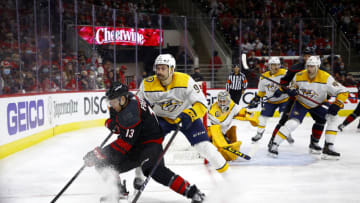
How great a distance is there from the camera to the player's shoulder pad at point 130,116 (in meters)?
3.08

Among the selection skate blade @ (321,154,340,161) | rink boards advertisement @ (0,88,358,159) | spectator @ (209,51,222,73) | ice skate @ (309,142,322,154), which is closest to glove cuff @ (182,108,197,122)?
rink boards advertisement @ (0,88,358,159)

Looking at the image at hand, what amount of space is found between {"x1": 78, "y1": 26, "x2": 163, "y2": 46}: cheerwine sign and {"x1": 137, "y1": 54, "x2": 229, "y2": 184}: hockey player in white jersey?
238 inches

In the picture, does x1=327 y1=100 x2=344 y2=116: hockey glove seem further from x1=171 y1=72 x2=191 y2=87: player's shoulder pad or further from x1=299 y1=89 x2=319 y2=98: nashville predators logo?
x1=171 y1=72 x2=191 y2=87: player's shoulder pad

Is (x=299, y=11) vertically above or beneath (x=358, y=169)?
above

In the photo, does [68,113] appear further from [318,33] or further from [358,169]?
[318,33]

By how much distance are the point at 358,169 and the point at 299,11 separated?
11.7 metres

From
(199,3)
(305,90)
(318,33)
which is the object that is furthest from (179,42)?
(305,90)

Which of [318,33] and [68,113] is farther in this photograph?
[318,33]

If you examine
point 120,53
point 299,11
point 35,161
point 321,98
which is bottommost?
point 35,161

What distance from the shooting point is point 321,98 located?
18.9ft

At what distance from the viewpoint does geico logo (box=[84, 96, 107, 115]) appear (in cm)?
942

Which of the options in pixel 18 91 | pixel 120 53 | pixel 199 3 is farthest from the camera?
pixel 199 3

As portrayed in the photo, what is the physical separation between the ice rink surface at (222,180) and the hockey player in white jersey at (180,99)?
349 millimetres

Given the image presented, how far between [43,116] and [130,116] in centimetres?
471
